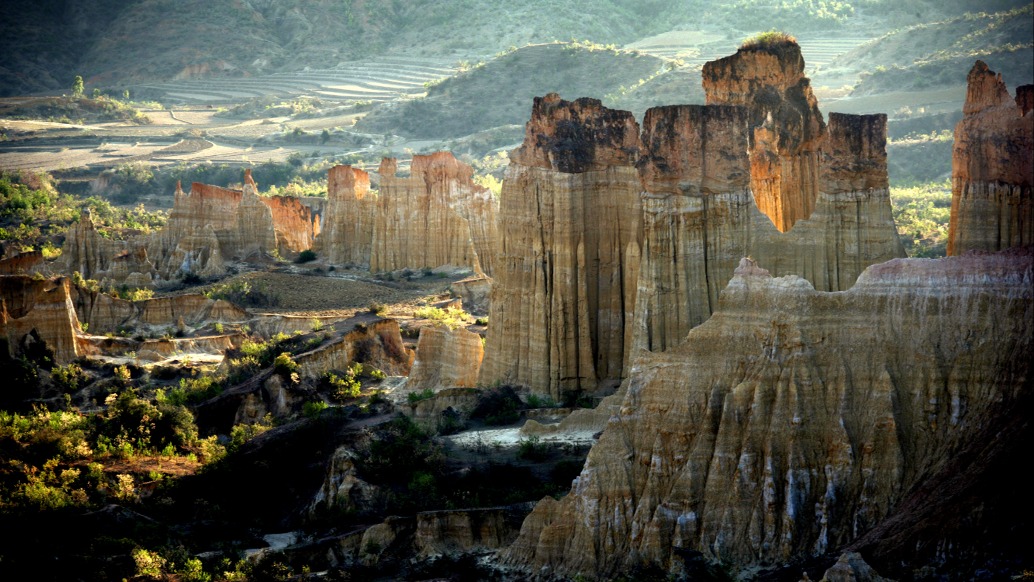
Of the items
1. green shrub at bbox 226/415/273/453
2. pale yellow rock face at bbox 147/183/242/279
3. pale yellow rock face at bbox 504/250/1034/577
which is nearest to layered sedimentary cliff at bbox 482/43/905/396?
green shrub at bbox 226/415/273/453

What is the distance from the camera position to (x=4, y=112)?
17025 centimetres

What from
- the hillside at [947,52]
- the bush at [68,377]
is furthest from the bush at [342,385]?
the hillside at [947,52]

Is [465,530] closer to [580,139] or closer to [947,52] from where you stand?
[580,139]

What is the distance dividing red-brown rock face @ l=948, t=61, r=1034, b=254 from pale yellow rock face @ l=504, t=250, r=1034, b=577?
8.08m

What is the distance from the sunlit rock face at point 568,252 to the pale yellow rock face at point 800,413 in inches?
→ 608

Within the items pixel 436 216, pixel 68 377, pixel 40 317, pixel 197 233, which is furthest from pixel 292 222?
pixel 68 377

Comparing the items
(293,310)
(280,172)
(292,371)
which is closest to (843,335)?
(292,371)

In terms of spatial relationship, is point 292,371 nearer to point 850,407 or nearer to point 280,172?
point 850,407

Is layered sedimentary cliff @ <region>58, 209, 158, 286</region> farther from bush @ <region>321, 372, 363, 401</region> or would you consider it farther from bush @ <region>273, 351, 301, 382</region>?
bush @ <region>321, 372, 363, 401</region>

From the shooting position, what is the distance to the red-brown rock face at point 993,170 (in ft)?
133

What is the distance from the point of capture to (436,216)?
300ft

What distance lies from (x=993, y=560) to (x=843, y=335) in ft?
19.8

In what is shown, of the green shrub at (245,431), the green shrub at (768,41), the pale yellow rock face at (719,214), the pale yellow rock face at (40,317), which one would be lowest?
the green shrub at (245,431)

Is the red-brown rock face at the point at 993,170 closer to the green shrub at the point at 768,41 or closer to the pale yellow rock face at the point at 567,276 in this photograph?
the green shrub at the point at 768,41
